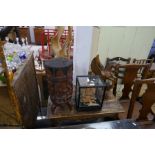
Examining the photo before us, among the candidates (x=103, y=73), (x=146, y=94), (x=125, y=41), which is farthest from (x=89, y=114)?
(x=125, y=41)

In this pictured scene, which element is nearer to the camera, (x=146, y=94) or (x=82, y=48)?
(x=146, y=94)

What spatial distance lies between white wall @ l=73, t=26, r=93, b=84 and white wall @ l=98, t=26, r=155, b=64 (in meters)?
1.14

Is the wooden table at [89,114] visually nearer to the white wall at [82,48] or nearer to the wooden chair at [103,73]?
the wooden chair at [103,73]

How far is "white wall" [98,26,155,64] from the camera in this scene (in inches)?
101

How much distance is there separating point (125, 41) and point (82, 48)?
151cm

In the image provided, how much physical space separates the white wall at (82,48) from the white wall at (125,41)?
3.73 feet

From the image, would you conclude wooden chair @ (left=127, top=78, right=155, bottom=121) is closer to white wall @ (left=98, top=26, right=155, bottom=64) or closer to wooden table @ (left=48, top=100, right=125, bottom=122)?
wooden table @ (left=48, top=100, right=125, bottom=122)

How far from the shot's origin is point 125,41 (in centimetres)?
269

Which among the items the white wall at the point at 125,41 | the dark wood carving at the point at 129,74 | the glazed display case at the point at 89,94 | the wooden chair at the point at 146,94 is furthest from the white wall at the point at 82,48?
the white wall at the point at 125,41

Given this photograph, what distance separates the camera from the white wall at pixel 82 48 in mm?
1411

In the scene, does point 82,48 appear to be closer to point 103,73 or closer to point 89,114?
point 103,73

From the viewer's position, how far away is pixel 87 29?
55.1 inches

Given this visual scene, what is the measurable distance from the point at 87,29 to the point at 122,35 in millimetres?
1449

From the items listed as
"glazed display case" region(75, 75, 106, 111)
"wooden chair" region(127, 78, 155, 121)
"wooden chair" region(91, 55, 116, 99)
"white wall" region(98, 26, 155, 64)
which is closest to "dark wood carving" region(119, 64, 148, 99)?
"wooden chair" region(91, 55, 116, 99)
